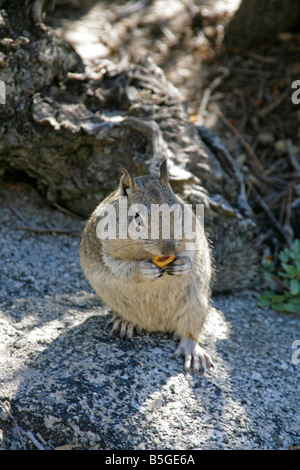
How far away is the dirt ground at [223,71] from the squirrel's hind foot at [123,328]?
218cm

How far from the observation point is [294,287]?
444 cm

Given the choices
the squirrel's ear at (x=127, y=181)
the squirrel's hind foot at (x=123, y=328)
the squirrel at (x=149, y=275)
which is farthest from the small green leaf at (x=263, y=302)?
the squirrel's ear at (x=127, y=181)

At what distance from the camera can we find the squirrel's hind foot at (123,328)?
3648 millimetres

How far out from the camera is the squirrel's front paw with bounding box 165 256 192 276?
3.14m

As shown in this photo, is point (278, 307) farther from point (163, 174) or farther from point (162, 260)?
point (163, 174)

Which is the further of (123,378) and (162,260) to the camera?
(123,378)

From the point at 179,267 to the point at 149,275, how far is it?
19 centimetres

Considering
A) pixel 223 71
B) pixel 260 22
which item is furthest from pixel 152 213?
pixel 260 22

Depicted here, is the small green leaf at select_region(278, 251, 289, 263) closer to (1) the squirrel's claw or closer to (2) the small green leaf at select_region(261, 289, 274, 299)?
(2) the small green leaf at select_region(261, 289, 274, 299)

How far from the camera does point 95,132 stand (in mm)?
4523

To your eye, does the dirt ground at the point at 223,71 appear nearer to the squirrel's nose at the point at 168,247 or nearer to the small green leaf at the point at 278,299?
the small green leaf at the point at 278,299

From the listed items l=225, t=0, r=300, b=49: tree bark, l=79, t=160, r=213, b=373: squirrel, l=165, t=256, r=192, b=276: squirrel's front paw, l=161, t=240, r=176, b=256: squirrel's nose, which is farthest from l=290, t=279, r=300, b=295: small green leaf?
l=225, t=0, r=300, b=49: tree bark

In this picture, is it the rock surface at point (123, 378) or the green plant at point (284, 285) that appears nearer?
the rock surface at point (123, 378)

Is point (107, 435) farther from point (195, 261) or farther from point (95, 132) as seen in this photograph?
point (95, 132)
